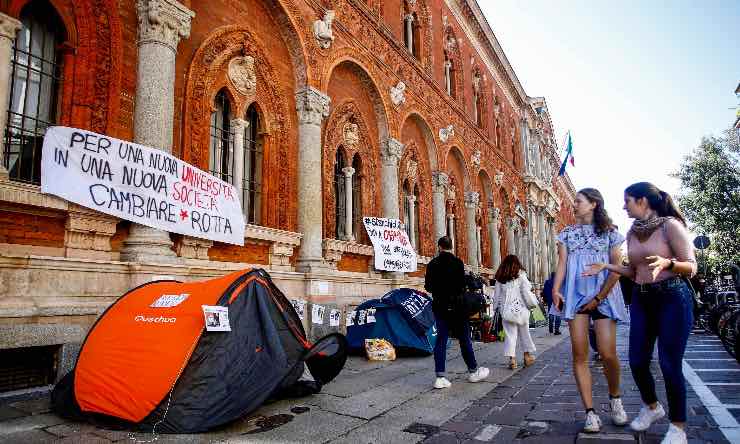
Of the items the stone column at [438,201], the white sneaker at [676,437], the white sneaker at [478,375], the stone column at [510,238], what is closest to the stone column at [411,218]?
the stone column at [438,201]

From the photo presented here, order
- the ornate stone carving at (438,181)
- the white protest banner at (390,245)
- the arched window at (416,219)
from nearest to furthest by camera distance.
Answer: the white protest banner at (390,245) → the arched window at (416,219) → the ornate stone carving at (438,181)

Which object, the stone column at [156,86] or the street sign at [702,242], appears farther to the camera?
the street sign at [702,242]

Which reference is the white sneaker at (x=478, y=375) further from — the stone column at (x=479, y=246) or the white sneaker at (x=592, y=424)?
the stone column at (x=479, y=246)

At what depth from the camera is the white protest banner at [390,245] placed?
41.0 feet

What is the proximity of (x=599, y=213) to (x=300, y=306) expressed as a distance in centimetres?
614

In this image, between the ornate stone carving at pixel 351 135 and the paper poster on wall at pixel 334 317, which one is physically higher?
the ornate stone carving at pixel 351 135

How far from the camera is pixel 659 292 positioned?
352 cm

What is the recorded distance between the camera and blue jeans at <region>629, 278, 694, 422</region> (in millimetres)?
3359

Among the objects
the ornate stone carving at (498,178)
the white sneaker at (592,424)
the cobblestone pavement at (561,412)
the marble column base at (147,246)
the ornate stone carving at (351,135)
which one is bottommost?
the cobblestone pavement at (561,412)

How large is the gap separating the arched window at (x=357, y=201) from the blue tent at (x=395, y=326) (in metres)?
4.11

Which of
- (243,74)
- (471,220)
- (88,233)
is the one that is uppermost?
(243,74)

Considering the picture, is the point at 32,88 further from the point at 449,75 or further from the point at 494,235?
the point at 494,235

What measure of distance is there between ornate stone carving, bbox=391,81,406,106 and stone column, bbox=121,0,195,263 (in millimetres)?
7666

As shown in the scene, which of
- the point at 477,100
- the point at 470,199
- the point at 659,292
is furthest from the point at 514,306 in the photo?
the point at 477,100
